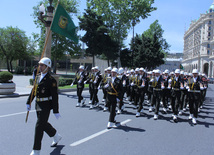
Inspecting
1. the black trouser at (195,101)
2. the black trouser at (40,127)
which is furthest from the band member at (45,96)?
the black trouser at (195,101)

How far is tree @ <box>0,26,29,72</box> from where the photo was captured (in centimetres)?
4266

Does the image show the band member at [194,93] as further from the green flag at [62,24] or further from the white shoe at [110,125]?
the green flag at [62,24]

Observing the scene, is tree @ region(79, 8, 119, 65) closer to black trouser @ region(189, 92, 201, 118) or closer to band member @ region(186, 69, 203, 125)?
band member @ region(186, 69, 203, 125)

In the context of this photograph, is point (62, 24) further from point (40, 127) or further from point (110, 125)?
point (40, 127)

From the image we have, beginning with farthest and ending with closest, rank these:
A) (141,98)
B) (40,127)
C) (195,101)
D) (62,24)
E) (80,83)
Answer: (80,83), (141,98), (62,24), (195,101), (40,127)

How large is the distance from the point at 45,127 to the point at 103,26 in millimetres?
28350

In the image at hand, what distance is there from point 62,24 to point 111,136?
17.0 feet

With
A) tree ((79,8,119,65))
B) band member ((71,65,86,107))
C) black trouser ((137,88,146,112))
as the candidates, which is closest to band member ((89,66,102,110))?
band member ((71,65,86,107))

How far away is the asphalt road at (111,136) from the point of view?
4559 millimetres

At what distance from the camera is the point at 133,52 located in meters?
38.2

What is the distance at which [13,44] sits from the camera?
141 feet

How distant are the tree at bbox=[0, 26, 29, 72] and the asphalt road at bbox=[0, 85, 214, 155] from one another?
130 feet

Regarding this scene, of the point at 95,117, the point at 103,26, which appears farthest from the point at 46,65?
the point at 103,26

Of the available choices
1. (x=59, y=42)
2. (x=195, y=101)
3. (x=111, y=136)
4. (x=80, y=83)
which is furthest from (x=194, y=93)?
(x=59, y=42)
